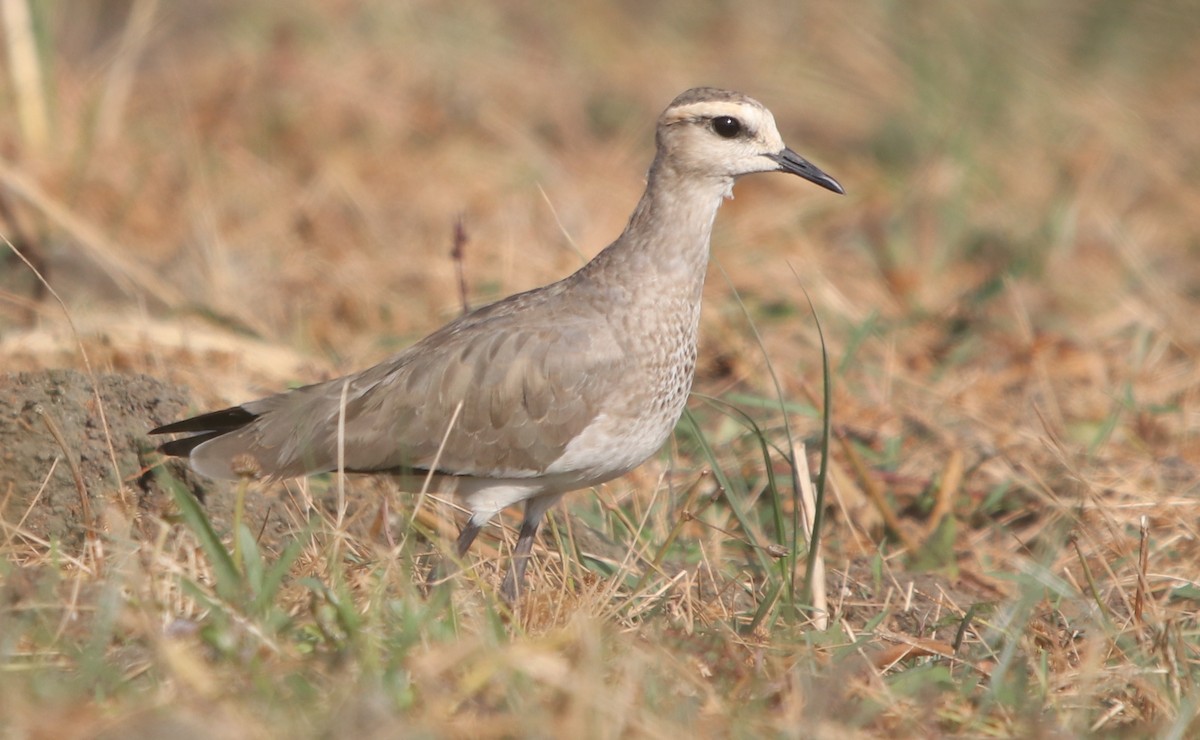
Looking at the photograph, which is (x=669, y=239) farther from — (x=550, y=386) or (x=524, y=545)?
(x=524, y=545)

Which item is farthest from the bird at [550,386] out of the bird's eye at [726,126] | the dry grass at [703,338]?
the dry grass at [703,338]

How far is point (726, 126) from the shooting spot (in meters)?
4.61

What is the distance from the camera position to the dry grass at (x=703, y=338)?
3367 millimetres

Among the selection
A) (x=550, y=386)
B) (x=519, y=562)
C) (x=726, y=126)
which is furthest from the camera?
(x=726, y=126)

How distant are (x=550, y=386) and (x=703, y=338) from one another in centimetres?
248

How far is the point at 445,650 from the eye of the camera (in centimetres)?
326

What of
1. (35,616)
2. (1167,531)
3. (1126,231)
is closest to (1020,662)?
(1167,531)

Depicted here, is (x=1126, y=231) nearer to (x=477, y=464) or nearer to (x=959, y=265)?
(x=959, y=265)

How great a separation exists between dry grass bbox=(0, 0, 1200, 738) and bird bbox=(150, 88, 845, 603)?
0.24 m

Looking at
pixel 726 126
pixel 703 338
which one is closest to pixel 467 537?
pixel 726 126

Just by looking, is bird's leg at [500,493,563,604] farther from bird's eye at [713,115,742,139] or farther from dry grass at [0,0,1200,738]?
bird's eye at [713,115,742,139]

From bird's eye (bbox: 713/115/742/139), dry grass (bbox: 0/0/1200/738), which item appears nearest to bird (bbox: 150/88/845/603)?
bird's eye (bbox: 713/115/742/139)

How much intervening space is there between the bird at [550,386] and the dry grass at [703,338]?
24cm

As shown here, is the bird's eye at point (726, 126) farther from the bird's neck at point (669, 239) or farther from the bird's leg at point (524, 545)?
the bird's leg at point (524, 545)
